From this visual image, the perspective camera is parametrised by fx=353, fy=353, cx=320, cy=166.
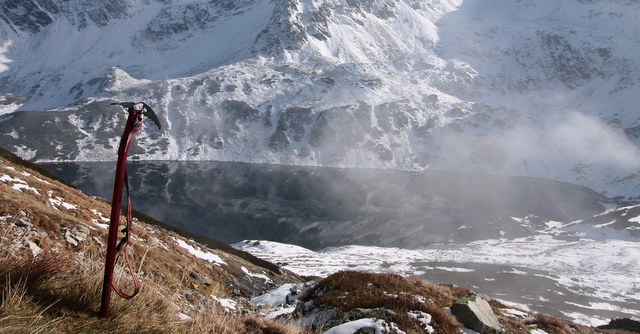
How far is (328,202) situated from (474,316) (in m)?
94.8

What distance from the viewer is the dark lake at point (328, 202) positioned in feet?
269

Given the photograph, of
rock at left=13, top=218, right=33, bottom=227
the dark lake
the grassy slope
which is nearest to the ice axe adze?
the grassy slope

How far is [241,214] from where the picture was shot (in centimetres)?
8644

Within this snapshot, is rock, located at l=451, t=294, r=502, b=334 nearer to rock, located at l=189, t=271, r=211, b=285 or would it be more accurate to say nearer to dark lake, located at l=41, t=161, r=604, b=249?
rock, located at l=189, t=271, r=211, b=285

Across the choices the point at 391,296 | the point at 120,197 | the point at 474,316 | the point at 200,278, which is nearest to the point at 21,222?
the point at 200,278

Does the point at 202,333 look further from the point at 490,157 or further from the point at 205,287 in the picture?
the point at 490,157

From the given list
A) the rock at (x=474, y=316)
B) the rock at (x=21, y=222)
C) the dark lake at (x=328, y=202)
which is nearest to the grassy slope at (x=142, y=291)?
the rock at (x=21, y=222)

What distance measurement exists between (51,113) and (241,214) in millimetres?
128359

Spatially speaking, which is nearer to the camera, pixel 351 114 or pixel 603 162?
pixel 603 162

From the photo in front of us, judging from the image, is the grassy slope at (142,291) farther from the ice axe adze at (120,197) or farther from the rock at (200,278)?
the ice axe adze at (120,197)

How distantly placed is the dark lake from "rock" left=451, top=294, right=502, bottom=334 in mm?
65242

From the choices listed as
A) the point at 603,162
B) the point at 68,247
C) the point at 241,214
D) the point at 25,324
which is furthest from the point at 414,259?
the point at 603,162

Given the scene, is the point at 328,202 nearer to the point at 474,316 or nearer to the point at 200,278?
the point at 200,278

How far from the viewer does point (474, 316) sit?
9594 mm
